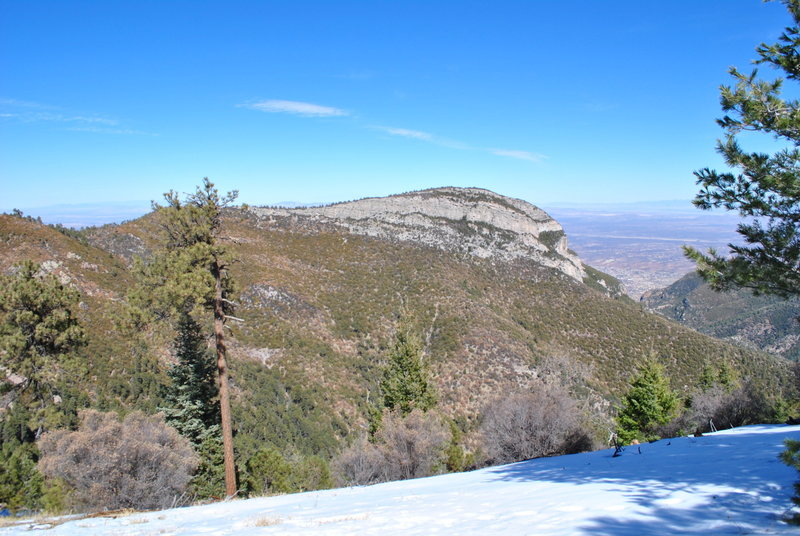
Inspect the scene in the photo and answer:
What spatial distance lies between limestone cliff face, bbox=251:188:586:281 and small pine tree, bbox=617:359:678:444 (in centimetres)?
3860

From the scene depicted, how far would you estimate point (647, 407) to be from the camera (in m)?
21.3

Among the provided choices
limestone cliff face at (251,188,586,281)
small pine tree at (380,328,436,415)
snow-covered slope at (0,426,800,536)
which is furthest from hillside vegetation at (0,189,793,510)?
snow-covered slope at (0,426,800,536)

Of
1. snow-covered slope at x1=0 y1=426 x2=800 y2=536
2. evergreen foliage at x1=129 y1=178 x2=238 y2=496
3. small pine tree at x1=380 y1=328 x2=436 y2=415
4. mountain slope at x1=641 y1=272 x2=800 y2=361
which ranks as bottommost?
mountain slope at x1=641 y1=272 x2=800 y2=361

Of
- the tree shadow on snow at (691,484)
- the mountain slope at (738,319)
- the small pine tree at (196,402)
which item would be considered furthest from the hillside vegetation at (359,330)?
the mountain slope at (738,319)

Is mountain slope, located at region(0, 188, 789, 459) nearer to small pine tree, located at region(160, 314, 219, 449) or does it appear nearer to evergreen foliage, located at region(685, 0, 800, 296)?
small pine tree, located at region(160, 314, 219, 449)

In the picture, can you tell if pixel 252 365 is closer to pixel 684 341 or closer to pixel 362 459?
pixel 362 459

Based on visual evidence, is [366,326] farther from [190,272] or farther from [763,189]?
[763,189]

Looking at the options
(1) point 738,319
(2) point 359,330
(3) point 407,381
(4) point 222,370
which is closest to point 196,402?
(4) point 222,370

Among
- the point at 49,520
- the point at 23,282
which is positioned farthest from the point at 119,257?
the point at 49,520

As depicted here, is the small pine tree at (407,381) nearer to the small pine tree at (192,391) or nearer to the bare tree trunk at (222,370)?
the small pine tree at (192,391)

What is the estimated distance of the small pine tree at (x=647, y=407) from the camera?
21.1 m

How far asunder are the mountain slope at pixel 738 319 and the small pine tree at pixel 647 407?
46.3m

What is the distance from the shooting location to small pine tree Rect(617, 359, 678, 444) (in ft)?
69.2

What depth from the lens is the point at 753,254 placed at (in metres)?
6.39
